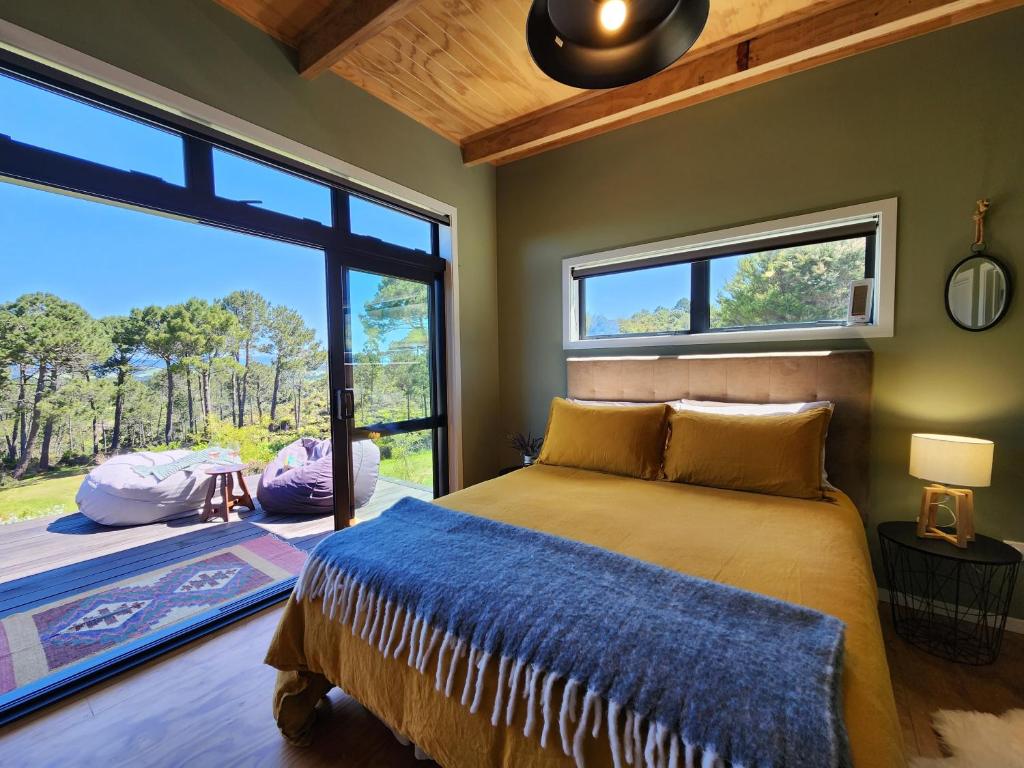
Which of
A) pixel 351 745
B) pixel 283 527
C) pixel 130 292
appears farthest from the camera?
pixel 283 527

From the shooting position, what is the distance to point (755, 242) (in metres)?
2.39

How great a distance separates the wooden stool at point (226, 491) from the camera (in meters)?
3.29

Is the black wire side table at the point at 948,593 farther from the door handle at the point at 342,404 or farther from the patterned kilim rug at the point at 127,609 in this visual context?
the patterned kilim rug at the point at 127,609

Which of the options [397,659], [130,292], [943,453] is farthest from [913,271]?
[130,292]

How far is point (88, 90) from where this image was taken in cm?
151

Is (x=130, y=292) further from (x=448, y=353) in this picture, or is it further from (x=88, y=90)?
(x=448, y=353)

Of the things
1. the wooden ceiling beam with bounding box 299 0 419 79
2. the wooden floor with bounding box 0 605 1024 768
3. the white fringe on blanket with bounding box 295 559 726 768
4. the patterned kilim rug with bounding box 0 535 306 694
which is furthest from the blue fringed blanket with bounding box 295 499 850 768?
the wooden ceiling beam with bounding box 299 0 419 79

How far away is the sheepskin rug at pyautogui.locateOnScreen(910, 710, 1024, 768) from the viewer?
1247 mm

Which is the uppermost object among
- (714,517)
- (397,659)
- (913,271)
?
(913,271)

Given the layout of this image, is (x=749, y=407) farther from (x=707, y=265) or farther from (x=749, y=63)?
(x=749, y=63)

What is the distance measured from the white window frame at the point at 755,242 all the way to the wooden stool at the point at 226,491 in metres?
2.98

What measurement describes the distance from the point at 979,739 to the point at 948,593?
901 millimetres

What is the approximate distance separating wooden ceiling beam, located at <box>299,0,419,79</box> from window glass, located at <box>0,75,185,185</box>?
2.48 ft

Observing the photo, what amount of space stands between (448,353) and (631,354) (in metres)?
1.35
